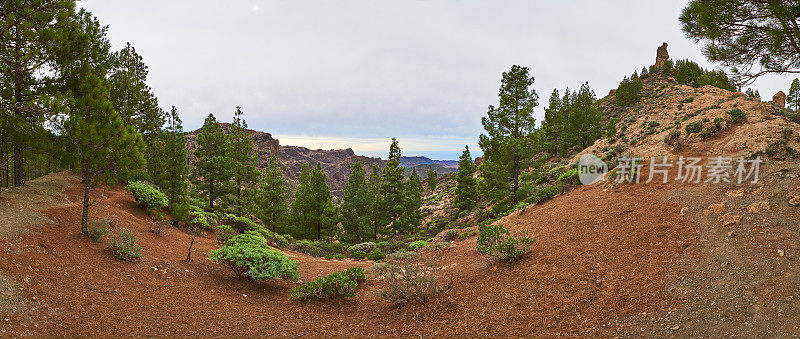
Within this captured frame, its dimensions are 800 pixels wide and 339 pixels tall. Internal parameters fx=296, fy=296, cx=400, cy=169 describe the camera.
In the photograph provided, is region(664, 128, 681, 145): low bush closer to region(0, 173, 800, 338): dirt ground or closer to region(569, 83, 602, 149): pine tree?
region(0, 173, 800, 338): dirt ground

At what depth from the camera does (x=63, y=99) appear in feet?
28.6

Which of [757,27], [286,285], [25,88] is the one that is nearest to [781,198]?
[757,27]

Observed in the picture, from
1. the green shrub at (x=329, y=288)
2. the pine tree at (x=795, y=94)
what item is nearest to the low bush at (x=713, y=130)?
the green shrub at (x=329, y=288)

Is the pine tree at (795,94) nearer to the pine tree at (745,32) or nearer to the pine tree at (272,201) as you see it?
the pine tree at (745,32)

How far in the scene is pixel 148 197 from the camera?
14984 mm

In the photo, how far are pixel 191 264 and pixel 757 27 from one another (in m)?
17.2

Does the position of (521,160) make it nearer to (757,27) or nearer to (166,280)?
(757,27)

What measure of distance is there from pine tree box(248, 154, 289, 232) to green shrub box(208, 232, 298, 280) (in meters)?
20.7

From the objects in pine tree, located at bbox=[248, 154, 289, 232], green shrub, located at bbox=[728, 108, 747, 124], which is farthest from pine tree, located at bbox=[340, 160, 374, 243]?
green shrub, located at bbox=[728, 108, 747, 124]

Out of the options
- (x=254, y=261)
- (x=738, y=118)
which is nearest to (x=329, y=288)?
(x=254, y=261)

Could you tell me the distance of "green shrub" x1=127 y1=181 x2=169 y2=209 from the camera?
1504 centimetres

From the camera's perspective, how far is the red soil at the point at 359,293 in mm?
5215

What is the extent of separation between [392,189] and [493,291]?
66.0ft

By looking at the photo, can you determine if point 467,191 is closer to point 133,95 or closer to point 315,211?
point 315,211
